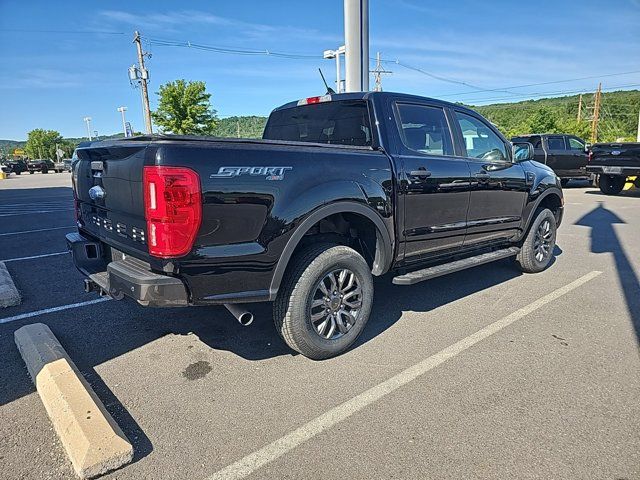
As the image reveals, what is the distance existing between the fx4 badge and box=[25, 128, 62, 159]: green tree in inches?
4435

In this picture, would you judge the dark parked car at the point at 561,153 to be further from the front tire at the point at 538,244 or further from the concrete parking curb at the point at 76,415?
the concrete parking curb at the point at 76,415

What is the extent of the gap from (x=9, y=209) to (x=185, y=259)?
1369 centimetres

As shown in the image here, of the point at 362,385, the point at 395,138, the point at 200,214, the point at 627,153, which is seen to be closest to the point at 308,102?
the point at 395,138

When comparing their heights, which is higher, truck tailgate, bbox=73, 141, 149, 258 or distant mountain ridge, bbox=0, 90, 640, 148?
distant mountain ridge, bbox=0, 90, 640, 148

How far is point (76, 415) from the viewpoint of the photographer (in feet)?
7.96

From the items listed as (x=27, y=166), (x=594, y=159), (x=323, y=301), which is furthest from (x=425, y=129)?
(x=27, y=166)

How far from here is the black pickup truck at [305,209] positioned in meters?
2.59

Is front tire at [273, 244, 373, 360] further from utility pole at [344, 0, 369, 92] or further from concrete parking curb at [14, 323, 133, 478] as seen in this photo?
utility pole at [344, 0, 369, 92]

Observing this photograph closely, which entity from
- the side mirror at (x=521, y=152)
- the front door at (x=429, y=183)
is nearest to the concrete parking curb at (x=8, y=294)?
the front door at (x=429, y=183)

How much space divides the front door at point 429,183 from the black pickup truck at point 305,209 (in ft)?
0.05

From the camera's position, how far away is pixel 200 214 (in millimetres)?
2553

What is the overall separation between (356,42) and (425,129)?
5.96 m

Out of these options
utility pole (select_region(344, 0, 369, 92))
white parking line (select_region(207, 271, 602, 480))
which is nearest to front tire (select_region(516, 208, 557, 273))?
white parking line (select_region(207, 271, 602, 480))

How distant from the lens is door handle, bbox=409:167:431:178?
3.76 metres
